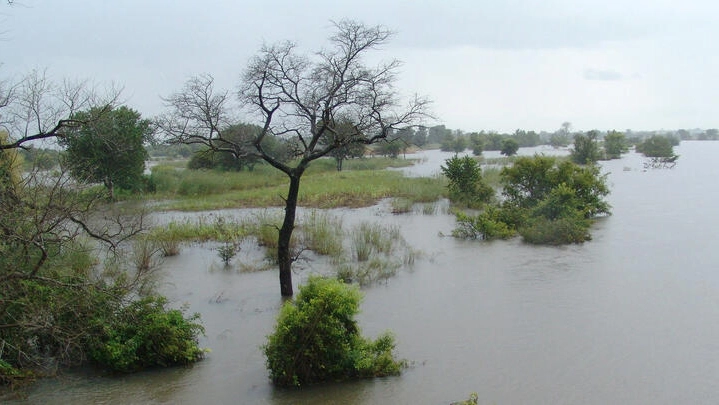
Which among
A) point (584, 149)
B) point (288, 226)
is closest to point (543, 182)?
point (288, 226)

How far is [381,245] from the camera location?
1458 centimetres

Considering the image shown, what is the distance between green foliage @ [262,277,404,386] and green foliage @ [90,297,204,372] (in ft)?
4.34

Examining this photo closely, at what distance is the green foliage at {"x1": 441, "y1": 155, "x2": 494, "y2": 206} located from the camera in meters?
22.3

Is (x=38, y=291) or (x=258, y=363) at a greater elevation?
(x=38, y=291)

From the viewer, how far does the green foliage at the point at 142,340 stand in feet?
24.5

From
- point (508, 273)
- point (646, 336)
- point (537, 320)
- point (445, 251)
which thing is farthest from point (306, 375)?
point (445, 251)

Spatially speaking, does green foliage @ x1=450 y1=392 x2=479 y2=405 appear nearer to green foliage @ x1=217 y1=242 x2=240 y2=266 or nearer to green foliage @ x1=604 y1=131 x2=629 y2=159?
green foliage @ x1=217 y1=242 x2=240 y2=266

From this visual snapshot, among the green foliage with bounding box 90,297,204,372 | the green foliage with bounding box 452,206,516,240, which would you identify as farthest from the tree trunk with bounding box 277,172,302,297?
the green foliage with bounding box 452,206,516,240

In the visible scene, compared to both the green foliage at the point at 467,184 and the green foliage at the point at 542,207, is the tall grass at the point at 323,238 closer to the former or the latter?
the green foliage at the point at 542,207

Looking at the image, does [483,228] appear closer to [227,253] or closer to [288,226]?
[227,253]

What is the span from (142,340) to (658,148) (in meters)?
53.4

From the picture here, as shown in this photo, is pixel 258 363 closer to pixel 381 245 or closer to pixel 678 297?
pixel 381 245

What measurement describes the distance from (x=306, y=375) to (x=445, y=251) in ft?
27.7

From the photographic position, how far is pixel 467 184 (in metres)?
22.5
